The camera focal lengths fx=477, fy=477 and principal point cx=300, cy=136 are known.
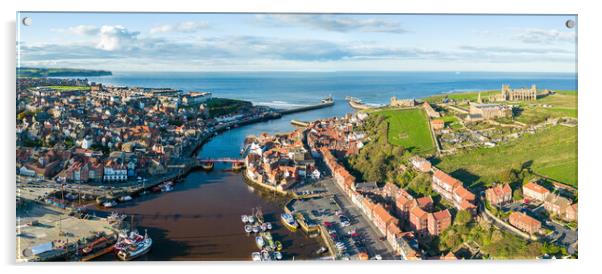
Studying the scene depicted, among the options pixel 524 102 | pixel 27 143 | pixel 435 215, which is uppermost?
pixel 524 102

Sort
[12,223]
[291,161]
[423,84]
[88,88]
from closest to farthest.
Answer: [12,223] → [291,161] → [423,84] → [88,88]

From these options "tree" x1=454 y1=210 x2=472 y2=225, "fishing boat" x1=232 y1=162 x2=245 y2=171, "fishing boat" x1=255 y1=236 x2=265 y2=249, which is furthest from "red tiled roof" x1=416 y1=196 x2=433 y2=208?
"fishing boat" x1=232 y1=162 x2=245 y2=171

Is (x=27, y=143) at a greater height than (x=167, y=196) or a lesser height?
greater

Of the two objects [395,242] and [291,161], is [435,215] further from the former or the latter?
[291,161]

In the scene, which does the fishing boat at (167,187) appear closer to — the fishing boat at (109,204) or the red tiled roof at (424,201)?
the fishing boat at (109,204)

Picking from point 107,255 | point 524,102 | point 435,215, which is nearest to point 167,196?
point 107,255

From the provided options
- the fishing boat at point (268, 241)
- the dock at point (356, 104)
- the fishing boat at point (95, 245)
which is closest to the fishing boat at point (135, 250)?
the fishing boat at point (95, 245)

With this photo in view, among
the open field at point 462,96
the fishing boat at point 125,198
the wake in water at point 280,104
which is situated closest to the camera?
the fishing boat at point 125,198
